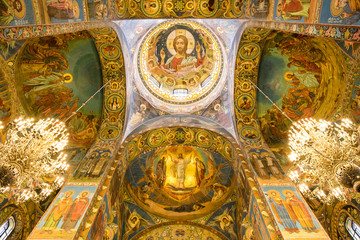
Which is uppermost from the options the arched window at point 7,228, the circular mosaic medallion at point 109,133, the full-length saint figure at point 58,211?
the circular mosaic medallion at point 109,133

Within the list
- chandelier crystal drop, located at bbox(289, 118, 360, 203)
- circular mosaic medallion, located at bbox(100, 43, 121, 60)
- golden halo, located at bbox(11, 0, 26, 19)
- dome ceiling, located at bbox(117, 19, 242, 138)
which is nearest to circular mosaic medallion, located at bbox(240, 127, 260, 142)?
dome ceiling, located at bbox(117, 19, 242, 138)

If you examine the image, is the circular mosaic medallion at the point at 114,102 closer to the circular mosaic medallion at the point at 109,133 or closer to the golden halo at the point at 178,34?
the circular mosaic medallion at the point at 109,133

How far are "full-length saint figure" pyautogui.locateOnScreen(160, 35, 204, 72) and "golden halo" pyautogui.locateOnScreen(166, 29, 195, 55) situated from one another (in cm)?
16

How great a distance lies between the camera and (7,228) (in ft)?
28.1

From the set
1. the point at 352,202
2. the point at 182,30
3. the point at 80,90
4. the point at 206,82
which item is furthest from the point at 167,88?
the point at 352,202

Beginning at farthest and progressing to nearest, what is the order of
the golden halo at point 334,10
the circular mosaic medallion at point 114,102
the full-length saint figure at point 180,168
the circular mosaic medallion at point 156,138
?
the full-length saint figure at point 180,168 < the circular mosaic medallion at point 156,138 < the circular mosaic medallion at point 114,102 < the golden halo at point 334,10

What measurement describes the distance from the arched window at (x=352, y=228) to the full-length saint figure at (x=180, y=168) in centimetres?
783

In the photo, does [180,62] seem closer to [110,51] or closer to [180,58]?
[180,58]

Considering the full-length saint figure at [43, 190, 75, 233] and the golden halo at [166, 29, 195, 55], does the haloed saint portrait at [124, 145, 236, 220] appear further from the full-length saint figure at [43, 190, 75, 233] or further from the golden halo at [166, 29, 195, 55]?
the golden halo at [166, 29, 195, 55]

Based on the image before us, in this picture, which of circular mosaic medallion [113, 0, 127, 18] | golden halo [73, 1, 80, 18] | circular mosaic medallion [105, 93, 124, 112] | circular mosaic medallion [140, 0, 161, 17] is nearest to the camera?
golden halo [73, 1, 80, 18]

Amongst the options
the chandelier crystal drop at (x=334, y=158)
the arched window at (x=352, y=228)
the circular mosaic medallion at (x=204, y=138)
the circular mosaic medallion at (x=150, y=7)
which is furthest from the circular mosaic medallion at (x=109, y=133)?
the arched window at (x=352, y=228)

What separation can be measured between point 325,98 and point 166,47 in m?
8.48

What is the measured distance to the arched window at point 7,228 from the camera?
8.30 meters

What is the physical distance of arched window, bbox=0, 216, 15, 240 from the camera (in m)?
8.30
